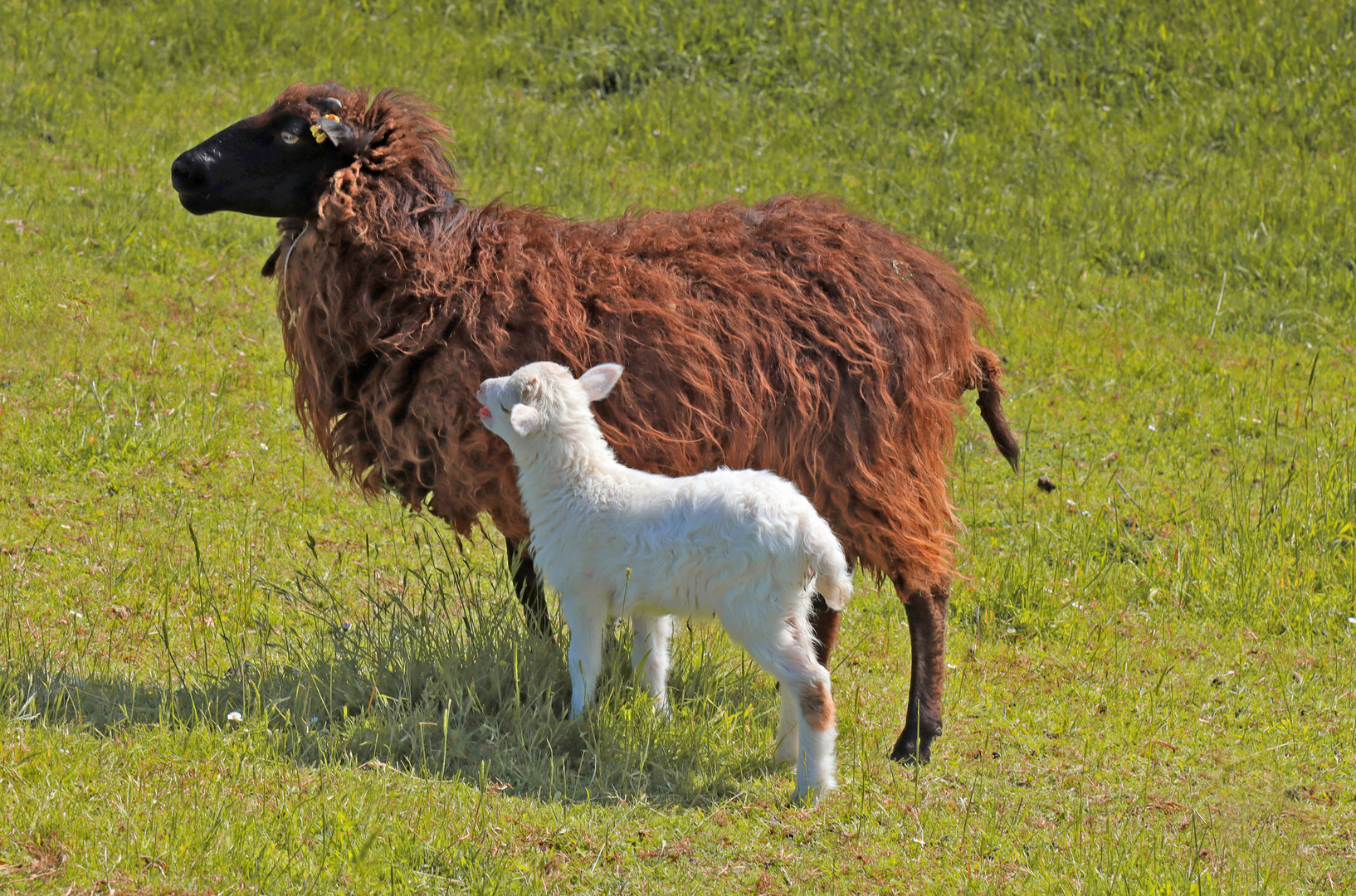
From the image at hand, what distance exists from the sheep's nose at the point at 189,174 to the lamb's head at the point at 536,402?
1.48 metres

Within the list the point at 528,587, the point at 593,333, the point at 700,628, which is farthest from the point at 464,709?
the point at 593,333

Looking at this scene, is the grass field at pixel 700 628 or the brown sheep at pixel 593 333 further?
the brown sheep at pixel 593 333

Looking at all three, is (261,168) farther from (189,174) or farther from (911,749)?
(911,749)

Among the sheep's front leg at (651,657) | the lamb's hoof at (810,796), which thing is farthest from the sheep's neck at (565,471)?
the lamb's hoof at (810,796)

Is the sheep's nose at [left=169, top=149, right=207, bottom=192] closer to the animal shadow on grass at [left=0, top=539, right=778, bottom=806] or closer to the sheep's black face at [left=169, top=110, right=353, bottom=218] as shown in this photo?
the sheep's black face at [left=169, top=110, right=353, bottom=218]

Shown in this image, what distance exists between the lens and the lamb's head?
4.11m

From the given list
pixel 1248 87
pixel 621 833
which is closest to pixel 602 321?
pixel 621 833

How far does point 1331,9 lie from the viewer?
13820mm

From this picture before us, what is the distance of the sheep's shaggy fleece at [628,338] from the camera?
185 inches

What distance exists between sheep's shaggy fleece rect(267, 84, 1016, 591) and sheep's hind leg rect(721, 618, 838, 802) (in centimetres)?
91

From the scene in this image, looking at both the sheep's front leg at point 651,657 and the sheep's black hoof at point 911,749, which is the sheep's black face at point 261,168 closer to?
the sheep's front leg at point 651,657

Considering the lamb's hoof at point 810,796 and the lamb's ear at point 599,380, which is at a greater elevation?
the lamb's ear at point 599,380

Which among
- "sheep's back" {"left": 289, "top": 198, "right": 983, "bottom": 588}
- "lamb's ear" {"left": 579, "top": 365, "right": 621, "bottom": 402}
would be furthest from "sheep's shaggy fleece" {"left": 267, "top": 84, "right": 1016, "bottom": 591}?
"lamb's ear" {"left": 579, "top": 365, "right": 621, "bottom": 402}

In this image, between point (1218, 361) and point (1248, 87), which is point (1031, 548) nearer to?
point (1218, 361)
